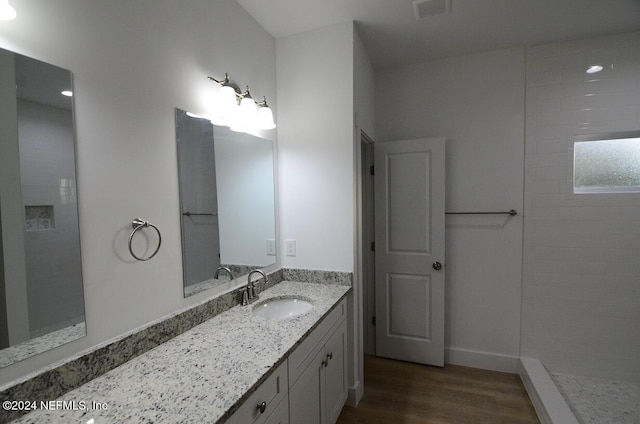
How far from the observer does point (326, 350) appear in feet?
5.51

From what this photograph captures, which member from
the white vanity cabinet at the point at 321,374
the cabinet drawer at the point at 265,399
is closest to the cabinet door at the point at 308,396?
the white vanity cabinet at the point at 321,374

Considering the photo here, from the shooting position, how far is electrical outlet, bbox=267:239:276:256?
6.96 ft

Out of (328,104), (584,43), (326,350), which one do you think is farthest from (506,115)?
(326,350)

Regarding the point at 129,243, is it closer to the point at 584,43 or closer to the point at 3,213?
the point at 3,213

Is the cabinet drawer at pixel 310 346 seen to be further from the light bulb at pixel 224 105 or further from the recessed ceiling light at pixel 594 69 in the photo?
the recessed ceiling light at pixel 594 69

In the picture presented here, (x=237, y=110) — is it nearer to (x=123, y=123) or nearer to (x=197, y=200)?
(x=197, y=200)

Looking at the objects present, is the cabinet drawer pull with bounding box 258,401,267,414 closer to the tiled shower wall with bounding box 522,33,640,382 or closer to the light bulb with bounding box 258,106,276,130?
the light bulb with bounding box 258,106,276,130

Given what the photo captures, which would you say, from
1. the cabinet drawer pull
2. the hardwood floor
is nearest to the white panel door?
the hardwood floor

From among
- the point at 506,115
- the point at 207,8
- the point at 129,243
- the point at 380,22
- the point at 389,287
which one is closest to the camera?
the point at 129,243

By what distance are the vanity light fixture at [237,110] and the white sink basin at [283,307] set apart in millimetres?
1096

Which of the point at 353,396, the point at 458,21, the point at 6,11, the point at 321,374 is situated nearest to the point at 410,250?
the point at 353,396

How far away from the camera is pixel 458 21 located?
6.84 ft

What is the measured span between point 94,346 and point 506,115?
3072 millimetres

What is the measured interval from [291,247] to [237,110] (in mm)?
1032
